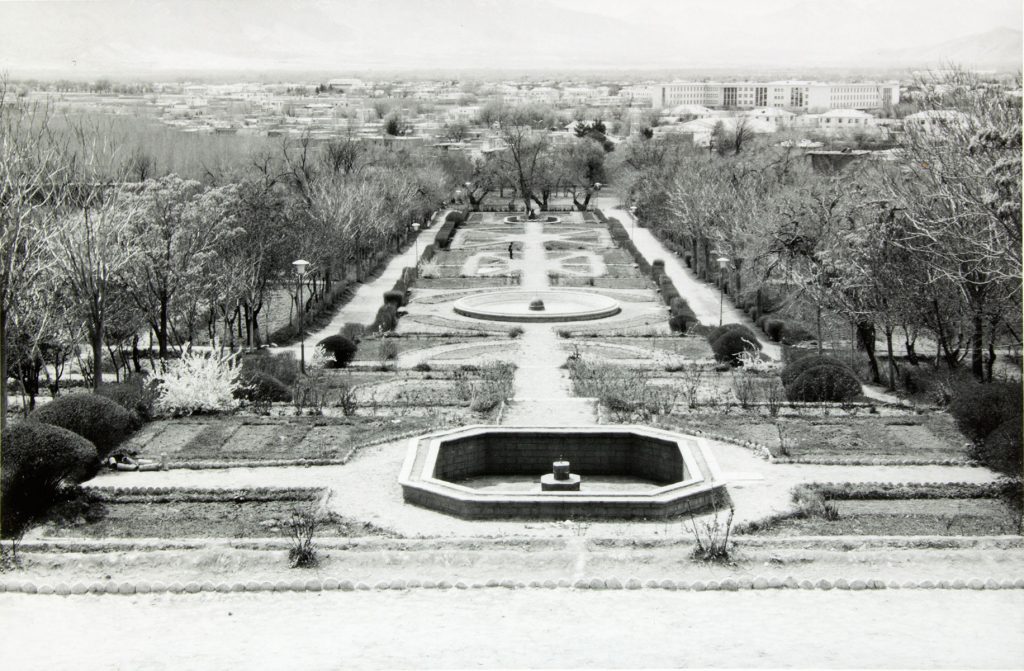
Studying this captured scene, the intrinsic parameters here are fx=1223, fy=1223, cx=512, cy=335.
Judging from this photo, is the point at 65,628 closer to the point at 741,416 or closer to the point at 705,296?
the point at 741,416

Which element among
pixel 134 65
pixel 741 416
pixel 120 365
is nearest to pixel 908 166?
pixel 741 416

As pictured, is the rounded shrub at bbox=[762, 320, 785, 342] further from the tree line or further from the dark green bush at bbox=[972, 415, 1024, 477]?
the dark green bush at bbox=[972, 415, 1024, 477]

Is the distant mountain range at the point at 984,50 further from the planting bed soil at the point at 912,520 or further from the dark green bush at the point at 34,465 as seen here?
the dark green bush at the point at 34,465

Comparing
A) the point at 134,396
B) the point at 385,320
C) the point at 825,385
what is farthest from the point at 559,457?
the point at 385,320

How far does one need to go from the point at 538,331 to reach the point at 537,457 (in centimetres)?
1631

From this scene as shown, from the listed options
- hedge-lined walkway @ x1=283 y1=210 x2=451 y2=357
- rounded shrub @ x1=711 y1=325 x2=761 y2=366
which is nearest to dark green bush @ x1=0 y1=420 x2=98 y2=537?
hedge-lined walkway @ x1=283 y1=210 x2=451 y2=357

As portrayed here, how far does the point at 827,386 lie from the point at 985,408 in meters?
4.88

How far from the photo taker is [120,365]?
110ft

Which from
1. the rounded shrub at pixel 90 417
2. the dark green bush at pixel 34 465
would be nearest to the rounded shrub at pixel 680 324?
the rounded shrub at pixel 90 417

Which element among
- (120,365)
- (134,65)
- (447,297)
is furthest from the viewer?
(134,65)

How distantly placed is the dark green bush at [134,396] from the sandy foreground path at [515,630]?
9015mm

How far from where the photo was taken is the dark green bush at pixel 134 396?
23.0m

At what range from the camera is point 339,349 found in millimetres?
31688

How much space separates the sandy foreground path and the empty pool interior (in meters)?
6.66
